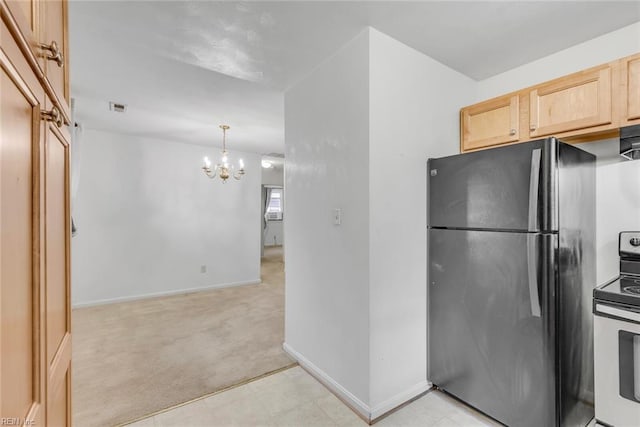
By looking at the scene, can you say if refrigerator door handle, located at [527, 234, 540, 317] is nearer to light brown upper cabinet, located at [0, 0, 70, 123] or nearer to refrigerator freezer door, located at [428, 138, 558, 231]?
refrigerator freezer door, located at [428, 138, 558, 231]

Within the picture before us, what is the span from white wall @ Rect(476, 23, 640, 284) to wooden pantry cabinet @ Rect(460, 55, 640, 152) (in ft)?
0.79

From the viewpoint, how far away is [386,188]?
1965 mm

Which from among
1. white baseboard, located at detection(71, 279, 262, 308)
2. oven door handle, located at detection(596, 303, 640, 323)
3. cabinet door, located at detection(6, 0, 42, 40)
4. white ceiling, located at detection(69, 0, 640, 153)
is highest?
white ceiling, located at detection(69, 0, 640, 153)

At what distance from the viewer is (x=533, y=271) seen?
5.37ft

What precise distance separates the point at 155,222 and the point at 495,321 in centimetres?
472

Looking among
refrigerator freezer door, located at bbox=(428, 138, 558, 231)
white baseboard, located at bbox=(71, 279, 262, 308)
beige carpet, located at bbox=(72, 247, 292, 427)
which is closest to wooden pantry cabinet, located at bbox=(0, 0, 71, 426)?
beige carpet, located at bbox=(72, 247, 292, 427)

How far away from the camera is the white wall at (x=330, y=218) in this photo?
1937mm

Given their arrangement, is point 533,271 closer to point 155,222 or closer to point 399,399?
point 399,399

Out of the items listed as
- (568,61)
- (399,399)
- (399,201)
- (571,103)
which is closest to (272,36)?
(399,201)

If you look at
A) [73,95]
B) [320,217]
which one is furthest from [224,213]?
[320,217]

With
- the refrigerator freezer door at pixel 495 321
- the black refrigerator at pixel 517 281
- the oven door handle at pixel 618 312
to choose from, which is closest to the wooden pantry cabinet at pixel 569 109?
the black refrigerator at pixel 517 281

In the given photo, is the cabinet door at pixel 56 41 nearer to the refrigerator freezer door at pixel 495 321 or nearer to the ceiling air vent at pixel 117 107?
the refrigerator freezer door at pixel 495 321

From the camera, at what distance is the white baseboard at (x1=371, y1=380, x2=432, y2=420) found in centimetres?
190

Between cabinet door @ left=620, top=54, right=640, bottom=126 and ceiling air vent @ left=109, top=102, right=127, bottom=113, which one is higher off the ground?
ceiling air vent @ left=109, top=102, right=127, bottom=113
